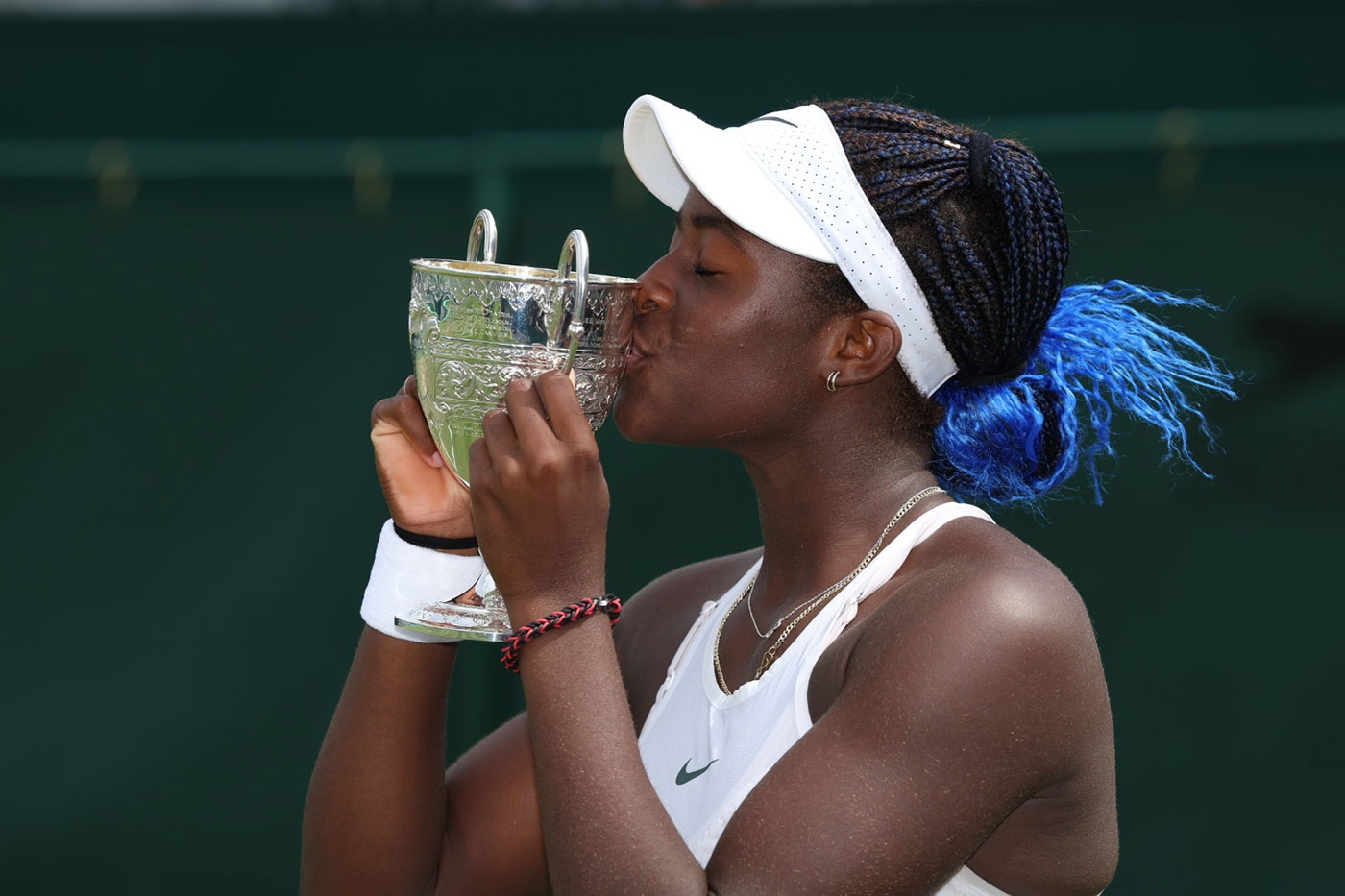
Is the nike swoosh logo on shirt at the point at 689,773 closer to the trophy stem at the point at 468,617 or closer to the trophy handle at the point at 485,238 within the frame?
the trophy stem at the point at 468,617

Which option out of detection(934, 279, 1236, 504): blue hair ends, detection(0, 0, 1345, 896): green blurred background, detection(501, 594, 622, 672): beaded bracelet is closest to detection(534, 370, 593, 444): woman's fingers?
detection(501, 594, 622, 672): beaded bracelet

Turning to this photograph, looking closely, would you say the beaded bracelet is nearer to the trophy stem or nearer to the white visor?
the trophy stem

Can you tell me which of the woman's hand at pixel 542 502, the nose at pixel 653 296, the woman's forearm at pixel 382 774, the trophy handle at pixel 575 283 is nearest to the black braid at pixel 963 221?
the nose at pixel 653 296

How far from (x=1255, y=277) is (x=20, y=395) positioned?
272cm

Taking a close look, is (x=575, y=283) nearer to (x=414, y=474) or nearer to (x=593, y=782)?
(x=414, y=474)

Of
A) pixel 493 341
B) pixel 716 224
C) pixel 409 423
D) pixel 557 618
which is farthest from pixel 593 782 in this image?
pixel 716 224

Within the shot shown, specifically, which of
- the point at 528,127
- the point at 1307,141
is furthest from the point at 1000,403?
the point at 528,127

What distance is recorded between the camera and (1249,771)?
3.07m

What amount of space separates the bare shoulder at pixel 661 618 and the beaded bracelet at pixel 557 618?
1.74ft

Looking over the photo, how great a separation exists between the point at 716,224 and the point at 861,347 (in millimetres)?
223

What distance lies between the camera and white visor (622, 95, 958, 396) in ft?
5.90

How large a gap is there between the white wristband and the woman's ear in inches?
19.1

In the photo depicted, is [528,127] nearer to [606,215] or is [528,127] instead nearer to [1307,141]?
[606,215]

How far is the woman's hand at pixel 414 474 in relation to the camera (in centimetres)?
191
